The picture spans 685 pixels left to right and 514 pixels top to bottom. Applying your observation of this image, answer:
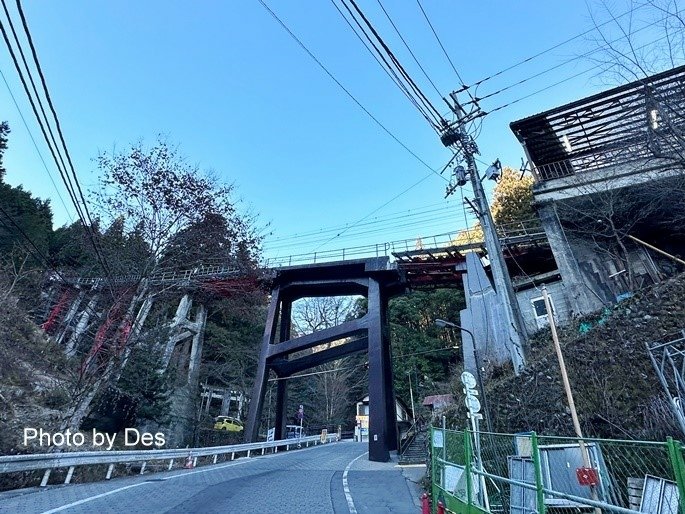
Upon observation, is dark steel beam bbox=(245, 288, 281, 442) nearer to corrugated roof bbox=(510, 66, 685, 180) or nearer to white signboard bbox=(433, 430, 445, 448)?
white signboard bbox=(433, 430, 445, 448)

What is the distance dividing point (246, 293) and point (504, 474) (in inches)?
610

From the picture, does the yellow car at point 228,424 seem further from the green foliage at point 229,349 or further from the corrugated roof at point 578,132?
the corrugated roof at point 578,132

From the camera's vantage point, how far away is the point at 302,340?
19469 mm

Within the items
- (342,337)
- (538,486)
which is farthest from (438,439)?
(342,337)

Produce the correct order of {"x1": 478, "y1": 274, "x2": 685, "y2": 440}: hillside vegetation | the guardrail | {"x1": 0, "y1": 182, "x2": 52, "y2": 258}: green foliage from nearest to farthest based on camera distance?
the guardrail
{"x1": 478, "y1": 274, "x2": 685, "y2": 440}: hillside vegetation
{"x1": 0, "y1": 182, "x2": 52, "y2": 258}: green foliage

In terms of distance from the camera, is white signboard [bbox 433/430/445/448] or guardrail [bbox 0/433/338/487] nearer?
guardrail [bbox 0/433/338/487]

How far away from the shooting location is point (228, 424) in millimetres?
26281

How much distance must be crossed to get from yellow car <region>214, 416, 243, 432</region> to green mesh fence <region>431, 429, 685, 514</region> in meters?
22.3

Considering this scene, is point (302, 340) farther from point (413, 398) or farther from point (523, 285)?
point (413, 398)

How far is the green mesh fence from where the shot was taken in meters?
4.09

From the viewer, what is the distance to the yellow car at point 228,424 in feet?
83.4

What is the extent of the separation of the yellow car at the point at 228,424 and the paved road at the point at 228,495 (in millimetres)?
16264

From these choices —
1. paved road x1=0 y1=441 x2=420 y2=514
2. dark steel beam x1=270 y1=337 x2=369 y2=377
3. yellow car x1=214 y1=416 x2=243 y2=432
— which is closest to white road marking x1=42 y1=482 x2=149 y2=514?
paved road x1=0 y1=441 x2=420 y2=514

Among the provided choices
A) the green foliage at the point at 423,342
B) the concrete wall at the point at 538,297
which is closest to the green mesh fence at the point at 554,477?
the concrete wall at the point at 538,297
